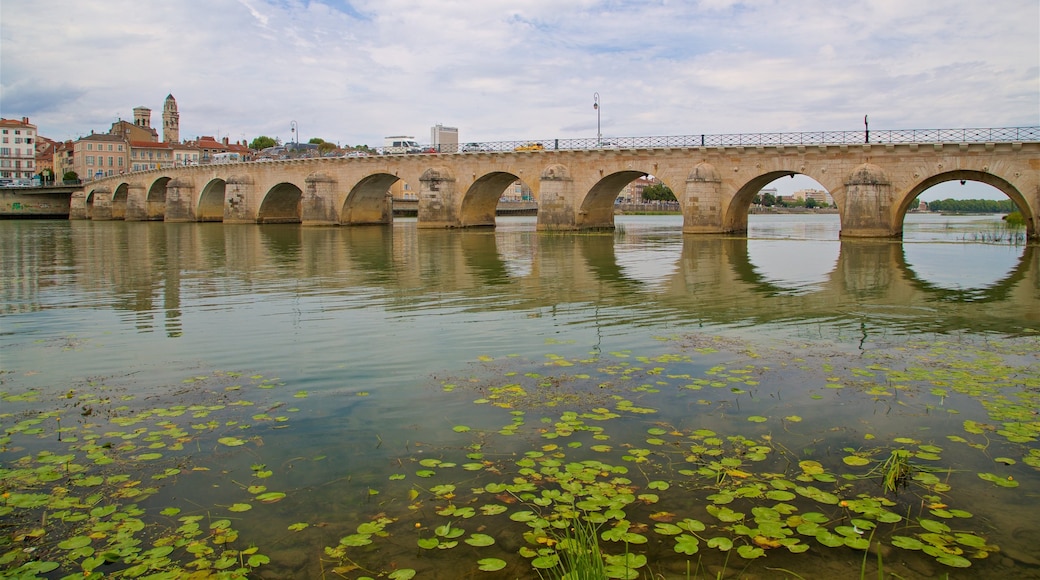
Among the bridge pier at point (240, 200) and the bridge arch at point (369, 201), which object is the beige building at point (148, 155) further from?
the bridge arch at point (369, 201)

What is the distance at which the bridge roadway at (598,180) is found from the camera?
33.9m

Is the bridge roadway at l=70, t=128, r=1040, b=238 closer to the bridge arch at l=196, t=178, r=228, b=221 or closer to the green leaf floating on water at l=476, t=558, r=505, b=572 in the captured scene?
the bridge arch at l=196, t=178, r=228, b=221

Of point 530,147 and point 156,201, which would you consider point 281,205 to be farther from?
point 530,147

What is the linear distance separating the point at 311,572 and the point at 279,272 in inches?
687

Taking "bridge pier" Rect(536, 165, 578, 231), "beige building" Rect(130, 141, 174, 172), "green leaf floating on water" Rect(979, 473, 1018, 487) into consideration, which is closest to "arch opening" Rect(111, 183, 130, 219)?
"beige building" Rect(130, 141, 174, 172)

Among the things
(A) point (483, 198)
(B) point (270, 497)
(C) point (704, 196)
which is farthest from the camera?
(A) point (483, 198)

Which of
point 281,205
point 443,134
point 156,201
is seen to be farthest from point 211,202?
point 443,134

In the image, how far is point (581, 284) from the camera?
17781 millimetres

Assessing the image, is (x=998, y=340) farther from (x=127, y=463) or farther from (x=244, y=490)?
(x=127, y=463)

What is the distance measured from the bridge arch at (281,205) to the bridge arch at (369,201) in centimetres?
639

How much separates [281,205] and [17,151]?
322 feet

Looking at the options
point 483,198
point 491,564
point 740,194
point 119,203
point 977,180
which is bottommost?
point 491,564

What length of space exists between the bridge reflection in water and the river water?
0.20 meters

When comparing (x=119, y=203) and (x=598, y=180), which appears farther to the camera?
(x=119, y=203)
